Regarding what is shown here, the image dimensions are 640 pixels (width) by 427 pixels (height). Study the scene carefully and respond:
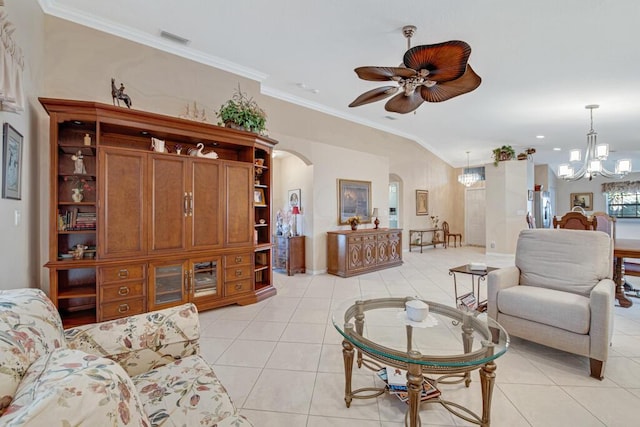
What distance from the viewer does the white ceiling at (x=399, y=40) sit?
274 cm

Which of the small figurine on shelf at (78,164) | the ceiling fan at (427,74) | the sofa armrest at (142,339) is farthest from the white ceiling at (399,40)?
the sofa armrest at (142,339)

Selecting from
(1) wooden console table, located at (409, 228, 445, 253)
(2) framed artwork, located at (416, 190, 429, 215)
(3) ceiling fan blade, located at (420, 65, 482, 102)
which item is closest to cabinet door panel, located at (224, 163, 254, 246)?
(3) ceiling fan blade, located at (420, 65, 482, 102)

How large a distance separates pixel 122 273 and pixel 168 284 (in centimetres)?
45

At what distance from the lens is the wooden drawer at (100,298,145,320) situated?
107 inches

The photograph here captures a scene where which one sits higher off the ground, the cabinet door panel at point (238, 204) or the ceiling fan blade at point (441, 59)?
the ceiling fan blade at point (441, 59)

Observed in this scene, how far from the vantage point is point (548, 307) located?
2.21 meters

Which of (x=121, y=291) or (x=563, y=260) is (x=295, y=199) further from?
(x=563, y=260)

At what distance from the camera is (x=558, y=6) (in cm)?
263

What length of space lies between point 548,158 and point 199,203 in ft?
35.9

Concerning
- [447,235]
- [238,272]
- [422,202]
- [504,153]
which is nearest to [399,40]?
[238,272]

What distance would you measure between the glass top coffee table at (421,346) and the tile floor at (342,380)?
0.10 metres

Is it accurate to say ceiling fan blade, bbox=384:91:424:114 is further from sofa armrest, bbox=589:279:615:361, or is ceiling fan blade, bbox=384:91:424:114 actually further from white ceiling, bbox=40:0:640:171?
sofa armrest, bbox=589:279:615:361

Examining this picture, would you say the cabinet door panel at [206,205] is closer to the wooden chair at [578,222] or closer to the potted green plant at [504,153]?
the wooden chair at [578,222]

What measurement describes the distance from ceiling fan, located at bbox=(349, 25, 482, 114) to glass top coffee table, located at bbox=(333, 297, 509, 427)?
1.86m
